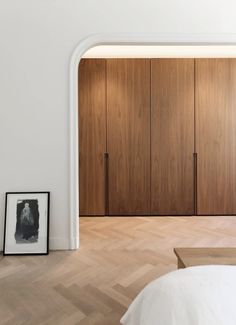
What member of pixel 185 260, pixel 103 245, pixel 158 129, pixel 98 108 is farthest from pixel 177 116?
pixel 185 260

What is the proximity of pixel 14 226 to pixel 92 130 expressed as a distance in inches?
72.2

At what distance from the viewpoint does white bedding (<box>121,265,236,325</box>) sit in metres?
0.83

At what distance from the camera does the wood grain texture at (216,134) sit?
12.7ft

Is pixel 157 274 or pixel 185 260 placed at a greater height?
pixel 185 260

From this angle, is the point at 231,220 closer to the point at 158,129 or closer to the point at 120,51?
the point at 158,129

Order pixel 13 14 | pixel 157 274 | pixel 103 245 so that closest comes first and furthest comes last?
pixel 157 274
pixel 13 14
pixel 103 245

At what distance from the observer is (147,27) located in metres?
2.68

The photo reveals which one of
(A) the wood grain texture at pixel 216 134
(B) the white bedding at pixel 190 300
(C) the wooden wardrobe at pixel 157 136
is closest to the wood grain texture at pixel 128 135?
(C) the wooden wardrobe at pixel 157 136

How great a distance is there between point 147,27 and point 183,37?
0.38 meters

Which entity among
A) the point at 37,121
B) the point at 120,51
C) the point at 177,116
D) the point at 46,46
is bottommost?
the point at 37,121

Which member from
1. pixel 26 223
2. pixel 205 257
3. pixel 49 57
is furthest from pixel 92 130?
pixel 205 257

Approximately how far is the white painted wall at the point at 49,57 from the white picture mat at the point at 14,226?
78 millimetres

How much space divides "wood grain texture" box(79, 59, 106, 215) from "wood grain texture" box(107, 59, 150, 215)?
0.35ft

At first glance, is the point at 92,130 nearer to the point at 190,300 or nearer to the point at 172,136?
the point at 172,136
